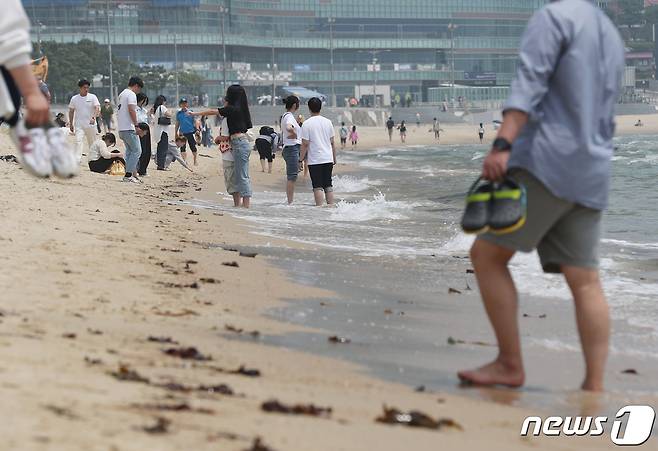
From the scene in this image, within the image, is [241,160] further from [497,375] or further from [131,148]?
[497,375]

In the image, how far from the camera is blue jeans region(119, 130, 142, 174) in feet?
59.2

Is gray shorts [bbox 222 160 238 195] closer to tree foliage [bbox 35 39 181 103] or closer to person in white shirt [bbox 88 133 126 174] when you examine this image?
person in white shirt [bbox 88 133 126 174]

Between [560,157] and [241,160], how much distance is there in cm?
1023

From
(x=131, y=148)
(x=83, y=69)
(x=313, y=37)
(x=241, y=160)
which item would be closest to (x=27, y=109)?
(x=241, y=160)

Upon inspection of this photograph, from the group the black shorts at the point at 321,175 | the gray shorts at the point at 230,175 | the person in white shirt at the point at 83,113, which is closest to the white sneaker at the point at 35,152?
the gray shorts at the point at 230,175

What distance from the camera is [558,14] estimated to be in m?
4.76

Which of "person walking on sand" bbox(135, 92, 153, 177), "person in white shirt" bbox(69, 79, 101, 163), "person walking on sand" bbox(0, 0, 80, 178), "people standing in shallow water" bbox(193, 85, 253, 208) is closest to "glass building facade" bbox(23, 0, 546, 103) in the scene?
"person walking on sand" bbox(135, 92, 153, 177)

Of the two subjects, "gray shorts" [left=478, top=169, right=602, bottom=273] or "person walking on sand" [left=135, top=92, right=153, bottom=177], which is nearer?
"gray shorts" [left=478, top=169, right=602, bottom=273]

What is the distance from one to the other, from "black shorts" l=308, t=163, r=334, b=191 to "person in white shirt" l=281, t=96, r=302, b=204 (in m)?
0.66

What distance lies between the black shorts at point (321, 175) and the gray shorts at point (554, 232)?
10464mm

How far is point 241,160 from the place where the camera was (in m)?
14.8

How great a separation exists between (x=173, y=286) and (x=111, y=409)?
3.54 m

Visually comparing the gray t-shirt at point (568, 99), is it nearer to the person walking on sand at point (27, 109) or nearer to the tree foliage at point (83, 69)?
the person walking on sand at point (27, 109)

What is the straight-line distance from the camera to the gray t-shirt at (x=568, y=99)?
4.72 m
